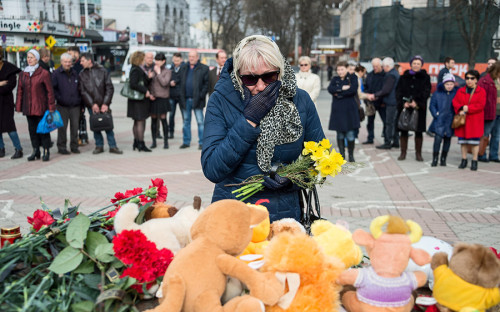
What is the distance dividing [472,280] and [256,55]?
1.56 metres

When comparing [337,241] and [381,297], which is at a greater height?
[337,241]

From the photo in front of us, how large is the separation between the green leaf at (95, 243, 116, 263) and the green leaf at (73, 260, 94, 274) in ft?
0.16

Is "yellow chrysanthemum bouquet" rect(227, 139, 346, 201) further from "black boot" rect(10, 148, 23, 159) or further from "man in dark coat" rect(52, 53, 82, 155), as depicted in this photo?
"black boot" rect(10, 148, 23, 159)

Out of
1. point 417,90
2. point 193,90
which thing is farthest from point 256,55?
point 193,90

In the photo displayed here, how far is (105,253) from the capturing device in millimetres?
1894

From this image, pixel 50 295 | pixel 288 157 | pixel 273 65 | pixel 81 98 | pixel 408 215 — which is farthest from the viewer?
pixel 81 98

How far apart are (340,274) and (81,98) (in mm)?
9546

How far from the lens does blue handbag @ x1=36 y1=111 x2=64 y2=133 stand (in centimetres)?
919

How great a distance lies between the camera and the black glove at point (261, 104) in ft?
8.20

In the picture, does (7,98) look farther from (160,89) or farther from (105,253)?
(105,253)

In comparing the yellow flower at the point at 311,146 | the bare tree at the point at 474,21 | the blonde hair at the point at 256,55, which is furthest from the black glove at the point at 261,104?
the bare tree at the point at 474,21

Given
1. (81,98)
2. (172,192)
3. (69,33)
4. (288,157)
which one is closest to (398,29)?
(81,98)

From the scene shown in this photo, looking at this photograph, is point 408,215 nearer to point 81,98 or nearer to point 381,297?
point 381,297

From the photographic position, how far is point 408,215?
243 inches
